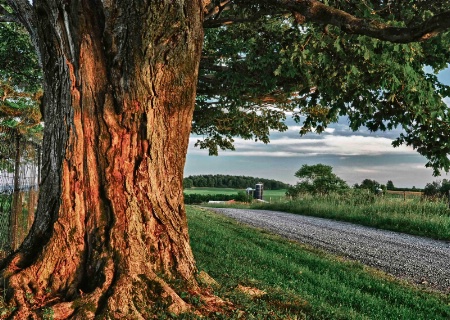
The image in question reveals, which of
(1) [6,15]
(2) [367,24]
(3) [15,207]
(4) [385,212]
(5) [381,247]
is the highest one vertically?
(1) [6,15]

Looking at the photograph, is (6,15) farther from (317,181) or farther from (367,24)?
(317,181)

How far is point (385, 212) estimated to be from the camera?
19.0m

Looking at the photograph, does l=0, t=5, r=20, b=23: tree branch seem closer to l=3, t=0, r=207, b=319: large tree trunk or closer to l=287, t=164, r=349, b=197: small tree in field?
l=3, t=0, r=207, b=319: large tree trunk

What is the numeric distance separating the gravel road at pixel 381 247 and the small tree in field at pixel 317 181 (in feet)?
56.1

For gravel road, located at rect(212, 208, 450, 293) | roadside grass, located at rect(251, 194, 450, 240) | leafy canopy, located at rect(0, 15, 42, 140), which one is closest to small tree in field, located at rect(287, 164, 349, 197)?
roadside grass, located at rect(251, 194, 450, 240)

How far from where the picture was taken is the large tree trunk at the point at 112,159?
4.68 meters

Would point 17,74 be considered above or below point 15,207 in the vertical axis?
above

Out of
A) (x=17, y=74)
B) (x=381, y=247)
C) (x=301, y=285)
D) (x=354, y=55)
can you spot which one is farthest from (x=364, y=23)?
(x=17, y=74)

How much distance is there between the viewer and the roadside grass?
15781 millimetres

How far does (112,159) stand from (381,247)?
970cm

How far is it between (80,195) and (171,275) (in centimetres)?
135

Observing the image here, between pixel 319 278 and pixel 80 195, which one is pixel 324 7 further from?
pixel 319 278

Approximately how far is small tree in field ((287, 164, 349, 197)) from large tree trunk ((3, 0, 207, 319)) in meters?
29.3

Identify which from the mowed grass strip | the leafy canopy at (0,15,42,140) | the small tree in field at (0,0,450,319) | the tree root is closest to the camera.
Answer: the tree root
